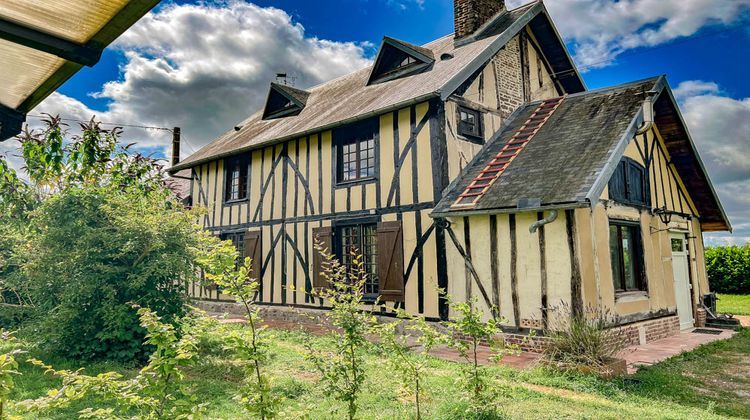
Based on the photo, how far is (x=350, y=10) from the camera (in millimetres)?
8531

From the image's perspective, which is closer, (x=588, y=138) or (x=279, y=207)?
(x=588, y=138)

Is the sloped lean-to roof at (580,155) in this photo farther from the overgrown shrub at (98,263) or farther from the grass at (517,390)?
the overgrown shrub at (98,263)

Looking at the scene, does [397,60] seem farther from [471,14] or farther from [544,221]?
[544,221]

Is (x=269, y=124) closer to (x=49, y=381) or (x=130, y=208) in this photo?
(x=130, y=208)

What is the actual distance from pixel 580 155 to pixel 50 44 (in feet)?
26.8

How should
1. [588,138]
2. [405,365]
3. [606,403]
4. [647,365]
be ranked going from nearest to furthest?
[405,365], [606,403], [647,365], [588,138]

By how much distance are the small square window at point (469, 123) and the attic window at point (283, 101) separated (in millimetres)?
6210

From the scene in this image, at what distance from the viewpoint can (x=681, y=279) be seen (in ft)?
33.9

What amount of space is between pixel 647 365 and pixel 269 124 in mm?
11615

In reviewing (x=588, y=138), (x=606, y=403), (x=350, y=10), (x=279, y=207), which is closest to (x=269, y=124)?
(x=279, y=207)

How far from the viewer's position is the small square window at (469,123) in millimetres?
9562

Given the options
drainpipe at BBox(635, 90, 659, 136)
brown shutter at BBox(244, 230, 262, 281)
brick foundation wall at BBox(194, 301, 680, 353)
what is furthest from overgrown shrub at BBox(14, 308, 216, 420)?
brown shutter at BBox(244, 230, 262, 281)

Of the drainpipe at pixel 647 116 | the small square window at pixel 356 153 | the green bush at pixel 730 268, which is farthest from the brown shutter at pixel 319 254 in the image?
the green bush at pixel 730 268

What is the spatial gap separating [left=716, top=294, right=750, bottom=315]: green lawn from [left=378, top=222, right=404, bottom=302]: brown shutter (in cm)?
994
